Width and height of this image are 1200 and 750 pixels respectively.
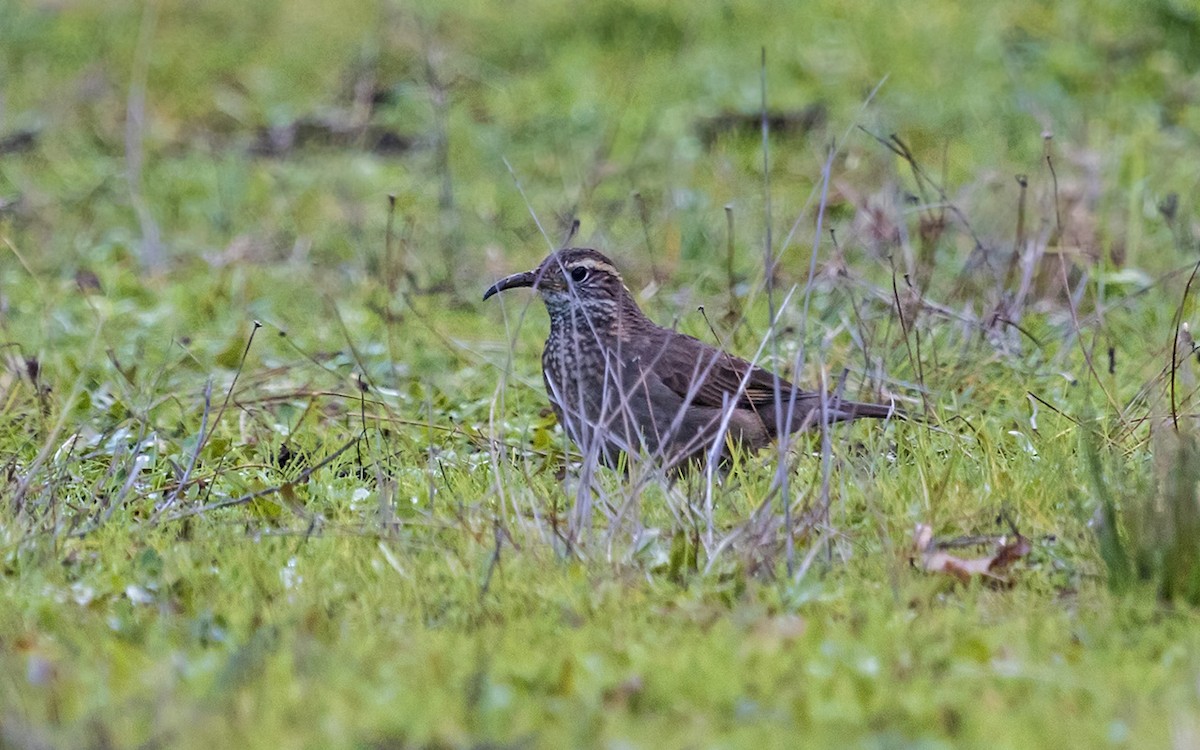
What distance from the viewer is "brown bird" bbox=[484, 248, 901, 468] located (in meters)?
5.87

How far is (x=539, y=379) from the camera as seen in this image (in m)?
7.02

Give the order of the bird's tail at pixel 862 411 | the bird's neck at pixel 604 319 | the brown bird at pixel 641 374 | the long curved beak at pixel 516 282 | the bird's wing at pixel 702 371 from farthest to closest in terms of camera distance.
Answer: the long curved beak at pixel 516 282 → the bird's neck at pixel 604 319 → the bird's wing at pixel 702 371 → the brown bird at pixel 641 374 → the bird's tail at pixel 862 411

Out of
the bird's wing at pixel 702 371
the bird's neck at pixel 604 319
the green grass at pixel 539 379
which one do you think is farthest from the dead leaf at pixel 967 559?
the bird's neck at pixel 604 319

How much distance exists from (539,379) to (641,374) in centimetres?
124

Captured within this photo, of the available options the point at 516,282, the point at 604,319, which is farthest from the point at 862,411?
the point at 516,282

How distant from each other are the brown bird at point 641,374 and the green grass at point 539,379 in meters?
0.27

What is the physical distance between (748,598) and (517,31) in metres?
9.05

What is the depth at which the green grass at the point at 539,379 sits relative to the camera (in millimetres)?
3463

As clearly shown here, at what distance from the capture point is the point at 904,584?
4.14 m

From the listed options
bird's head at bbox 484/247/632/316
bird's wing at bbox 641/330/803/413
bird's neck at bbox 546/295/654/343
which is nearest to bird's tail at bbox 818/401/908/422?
bird's wing at bbox 641/330/803/413

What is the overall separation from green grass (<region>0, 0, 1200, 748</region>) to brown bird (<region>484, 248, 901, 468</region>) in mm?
268

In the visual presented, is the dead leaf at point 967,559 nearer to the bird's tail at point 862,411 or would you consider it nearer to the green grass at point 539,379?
the green grass at point 539,379

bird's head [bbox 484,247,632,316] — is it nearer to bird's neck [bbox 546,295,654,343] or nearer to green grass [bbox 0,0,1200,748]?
bird's neck [bbox 546,295,654,343]

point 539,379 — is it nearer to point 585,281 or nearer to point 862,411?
point 585,281
